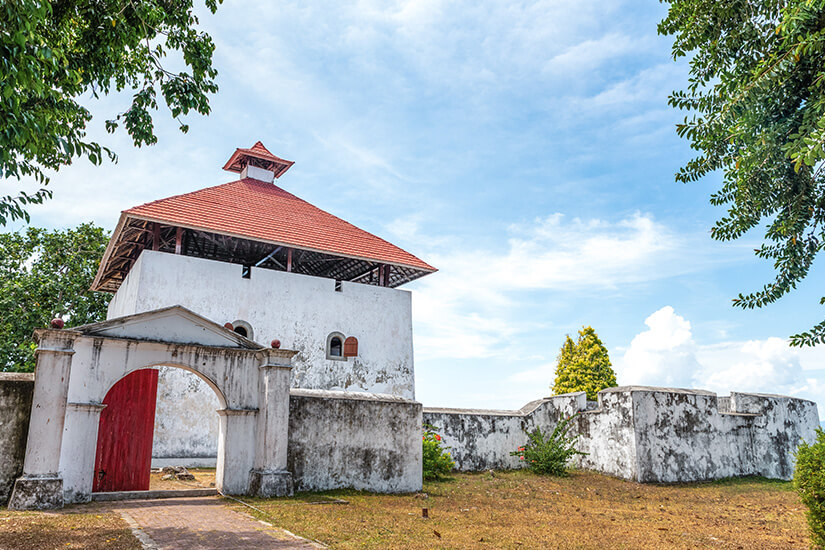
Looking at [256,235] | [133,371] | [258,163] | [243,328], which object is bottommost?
[133,371]

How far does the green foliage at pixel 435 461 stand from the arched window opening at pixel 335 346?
5092 mm

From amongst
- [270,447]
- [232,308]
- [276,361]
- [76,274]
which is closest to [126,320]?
[276,361]

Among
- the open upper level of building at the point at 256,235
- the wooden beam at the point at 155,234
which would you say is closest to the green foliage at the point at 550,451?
the open upper level of building at the point at 256,235

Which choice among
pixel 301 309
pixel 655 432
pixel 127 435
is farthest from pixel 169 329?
pixel 655 432

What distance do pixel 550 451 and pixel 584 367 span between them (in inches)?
627

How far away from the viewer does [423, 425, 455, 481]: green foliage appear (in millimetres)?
12230

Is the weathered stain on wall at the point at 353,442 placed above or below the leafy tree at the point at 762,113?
below

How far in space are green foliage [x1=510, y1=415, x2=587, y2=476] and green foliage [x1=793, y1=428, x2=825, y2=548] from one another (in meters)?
7.62

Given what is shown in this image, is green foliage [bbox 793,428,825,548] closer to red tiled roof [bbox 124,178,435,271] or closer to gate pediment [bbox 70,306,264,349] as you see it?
gate pediment [bbox 70,306,264,349]

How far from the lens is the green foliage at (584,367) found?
2795 centimetres

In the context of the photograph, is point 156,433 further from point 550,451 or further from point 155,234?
point 550,451

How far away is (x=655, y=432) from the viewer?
1300 centimetres

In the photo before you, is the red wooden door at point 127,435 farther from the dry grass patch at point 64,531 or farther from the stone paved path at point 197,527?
the dry grass patch at point 64,531

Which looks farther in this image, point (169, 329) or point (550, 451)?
point (550, 451)
